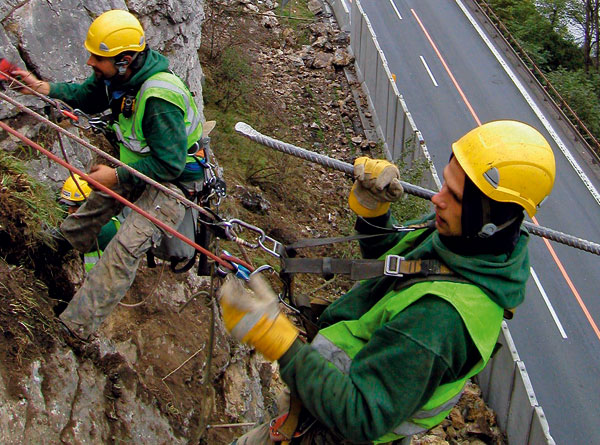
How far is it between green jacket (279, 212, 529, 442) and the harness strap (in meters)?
0.07

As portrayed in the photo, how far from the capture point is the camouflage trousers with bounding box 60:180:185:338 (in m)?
4.22

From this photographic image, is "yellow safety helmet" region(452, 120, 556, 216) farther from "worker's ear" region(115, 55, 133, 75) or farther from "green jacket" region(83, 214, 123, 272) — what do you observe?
"green jacket" region(83, 214, 123, 272)

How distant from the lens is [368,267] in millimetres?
2754

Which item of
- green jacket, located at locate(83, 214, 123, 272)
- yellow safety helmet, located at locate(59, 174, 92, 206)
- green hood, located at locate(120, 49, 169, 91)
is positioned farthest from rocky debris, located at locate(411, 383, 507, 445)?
green hood, located at locate(120, 49, 169, 91)

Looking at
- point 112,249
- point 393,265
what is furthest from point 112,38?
point 393,265

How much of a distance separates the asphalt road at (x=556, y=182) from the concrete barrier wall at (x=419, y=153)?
5.14ft

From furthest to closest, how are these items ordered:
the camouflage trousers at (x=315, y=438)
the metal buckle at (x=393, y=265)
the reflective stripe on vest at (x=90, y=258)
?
the reflective stripe on vest at (x=90, y=258)
the camouflage trousers at (x=315, y=438)
the metal buckle at (x=393, y=265)

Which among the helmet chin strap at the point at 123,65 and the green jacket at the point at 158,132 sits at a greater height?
the helmet chin strap at the point at 123,65

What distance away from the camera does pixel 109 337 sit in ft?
15.8

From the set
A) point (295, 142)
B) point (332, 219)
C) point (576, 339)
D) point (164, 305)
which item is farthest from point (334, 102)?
point (164, 305)

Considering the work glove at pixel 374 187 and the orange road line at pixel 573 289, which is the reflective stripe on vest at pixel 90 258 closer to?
the work glove at pixel 374 187

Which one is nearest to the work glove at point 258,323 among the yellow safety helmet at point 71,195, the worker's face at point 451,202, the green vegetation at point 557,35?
the worker's face at point 451,202

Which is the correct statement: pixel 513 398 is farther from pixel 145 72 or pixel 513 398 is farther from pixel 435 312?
pixel 435 312

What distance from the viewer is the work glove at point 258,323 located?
2486 millimetres
